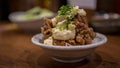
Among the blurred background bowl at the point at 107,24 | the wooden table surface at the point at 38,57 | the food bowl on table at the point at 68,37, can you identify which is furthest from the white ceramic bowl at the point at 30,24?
the food bowl on table at the point at 68,37

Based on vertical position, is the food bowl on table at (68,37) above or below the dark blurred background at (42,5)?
above

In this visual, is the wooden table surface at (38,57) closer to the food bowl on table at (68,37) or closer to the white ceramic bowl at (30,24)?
the food bowl on table at (68,37)

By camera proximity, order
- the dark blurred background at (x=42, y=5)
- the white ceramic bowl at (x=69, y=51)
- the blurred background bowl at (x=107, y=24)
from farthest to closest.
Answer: the dark blurred background at (x=42, y=5) → the blurred background bowl at (x=107, y=24) → the white ceramic bowl at (x=69, y=51)

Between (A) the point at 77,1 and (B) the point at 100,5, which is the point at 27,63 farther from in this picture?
(B) the point at 100,5

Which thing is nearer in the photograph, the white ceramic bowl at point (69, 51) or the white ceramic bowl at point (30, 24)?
the white ceramic bowl at point (69, 51)

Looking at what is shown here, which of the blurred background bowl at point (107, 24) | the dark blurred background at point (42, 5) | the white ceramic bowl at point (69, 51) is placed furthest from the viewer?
the dark blurred background at point (42, 5)

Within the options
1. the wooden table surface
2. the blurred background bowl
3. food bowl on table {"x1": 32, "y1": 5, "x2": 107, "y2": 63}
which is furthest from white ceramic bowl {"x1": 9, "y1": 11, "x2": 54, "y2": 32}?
food bowl on table {"x1": 32, "y1": 5, "x2": 107, "y2": 63}

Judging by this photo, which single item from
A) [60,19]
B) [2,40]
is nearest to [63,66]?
[60,19]

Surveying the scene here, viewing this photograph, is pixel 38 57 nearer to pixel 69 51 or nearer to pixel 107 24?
pixel 69 51
